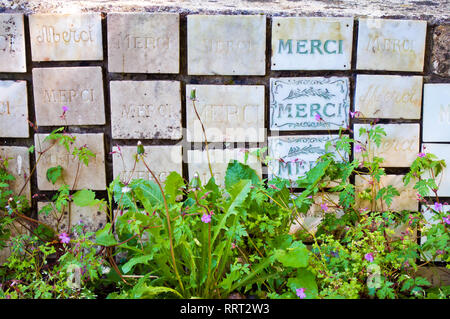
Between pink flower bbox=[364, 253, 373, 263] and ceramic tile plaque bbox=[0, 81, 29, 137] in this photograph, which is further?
ceramic tile plaque bbox=[0, 81, 29, 137]

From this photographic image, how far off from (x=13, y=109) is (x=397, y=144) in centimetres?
242

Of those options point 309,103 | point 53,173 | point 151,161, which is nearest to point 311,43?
point 309,103

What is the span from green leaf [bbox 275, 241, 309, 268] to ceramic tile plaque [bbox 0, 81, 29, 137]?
1728 mm

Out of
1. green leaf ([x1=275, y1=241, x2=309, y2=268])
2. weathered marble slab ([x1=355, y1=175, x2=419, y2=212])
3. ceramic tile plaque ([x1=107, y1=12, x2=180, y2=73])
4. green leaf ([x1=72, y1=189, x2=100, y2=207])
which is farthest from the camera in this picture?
weathered marble slab ([x1=355, y1=175, x2=419, y2=212])

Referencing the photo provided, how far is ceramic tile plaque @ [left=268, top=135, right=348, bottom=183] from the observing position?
2322 millimetres

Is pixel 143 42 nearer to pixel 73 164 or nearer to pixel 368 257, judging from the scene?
pixel 73 164

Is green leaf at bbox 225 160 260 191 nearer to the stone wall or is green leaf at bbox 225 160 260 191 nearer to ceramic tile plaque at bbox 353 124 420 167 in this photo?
the stone wall

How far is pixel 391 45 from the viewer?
225 cm

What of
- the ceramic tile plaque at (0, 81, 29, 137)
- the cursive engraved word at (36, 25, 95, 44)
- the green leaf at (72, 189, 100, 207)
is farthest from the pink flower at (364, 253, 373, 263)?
the ceramic tile plaque at (0, 81, 29, 137)

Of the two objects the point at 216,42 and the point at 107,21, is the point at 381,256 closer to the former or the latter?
the point at 216,42

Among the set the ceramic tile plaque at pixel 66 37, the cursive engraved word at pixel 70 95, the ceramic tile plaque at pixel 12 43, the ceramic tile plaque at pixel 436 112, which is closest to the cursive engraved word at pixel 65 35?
the ceramic tile plaque at pixel 66 37

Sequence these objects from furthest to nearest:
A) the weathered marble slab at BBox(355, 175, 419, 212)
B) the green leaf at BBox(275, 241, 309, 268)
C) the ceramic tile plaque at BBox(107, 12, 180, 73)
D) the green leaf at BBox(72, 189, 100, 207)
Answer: the weathered marble slab at BBox(355, 175, 419, 212) < the ceramic tile plaque at BBox(107, 12, 180, 73) < the green leaf at BBox(72, 189, 100, 207) < the green leaf at BBox(275, 241, 309, 268)

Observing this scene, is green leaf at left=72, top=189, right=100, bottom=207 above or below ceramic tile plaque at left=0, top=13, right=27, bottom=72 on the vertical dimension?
below
